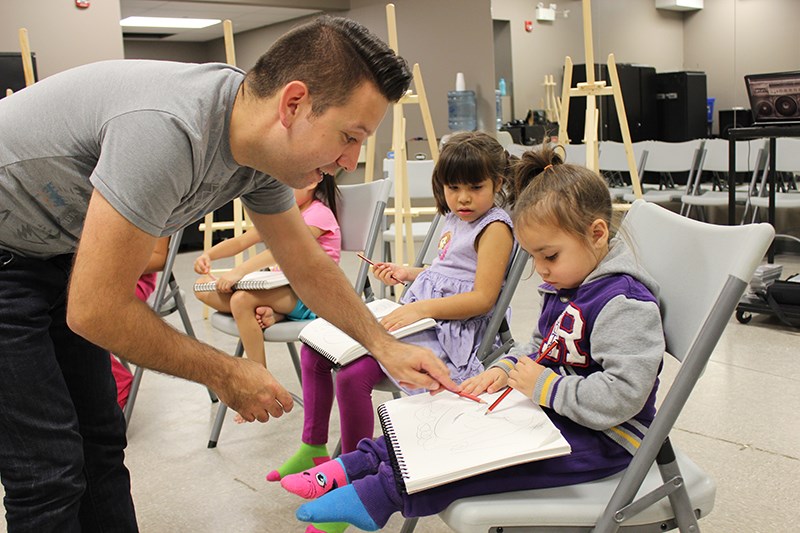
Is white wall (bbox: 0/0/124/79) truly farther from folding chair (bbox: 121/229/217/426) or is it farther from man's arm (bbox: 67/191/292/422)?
man's arm (bbox: 67/191/292/422)

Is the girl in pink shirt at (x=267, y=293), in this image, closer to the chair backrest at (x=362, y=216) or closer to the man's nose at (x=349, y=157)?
the chair backrest at (x=362, y=216)

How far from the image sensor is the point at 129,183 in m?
1.06

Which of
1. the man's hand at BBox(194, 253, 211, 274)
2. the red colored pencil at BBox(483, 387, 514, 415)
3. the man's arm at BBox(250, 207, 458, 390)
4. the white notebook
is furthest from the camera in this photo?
the man's hand at BBox(194, 253, 211, 274)

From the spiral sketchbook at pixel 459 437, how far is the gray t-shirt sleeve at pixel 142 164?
51 cm

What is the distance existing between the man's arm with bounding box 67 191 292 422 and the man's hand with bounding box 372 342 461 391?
0.29 meters

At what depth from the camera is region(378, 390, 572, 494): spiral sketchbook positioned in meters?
1.14

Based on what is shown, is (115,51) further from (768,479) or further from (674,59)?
(768,479)

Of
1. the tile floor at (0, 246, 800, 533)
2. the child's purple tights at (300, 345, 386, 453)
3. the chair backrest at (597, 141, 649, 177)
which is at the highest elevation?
the chair backrest at (597, 141, 649, 177)

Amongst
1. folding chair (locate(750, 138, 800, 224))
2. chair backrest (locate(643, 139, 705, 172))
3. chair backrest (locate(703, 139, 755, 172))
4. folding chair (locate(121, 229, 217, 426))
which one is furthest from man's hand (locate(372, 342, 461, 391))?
chair backrest (locate(643, 139, 705, 172))

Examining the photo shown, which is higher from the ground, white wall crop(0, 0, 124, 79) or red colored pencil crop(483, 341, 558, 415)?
white wall crop(0, 0, 124, 79)

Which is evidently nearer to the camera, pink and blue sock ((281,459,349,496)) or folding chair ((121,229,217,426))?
pink and blue sock ((281,459,349,496))

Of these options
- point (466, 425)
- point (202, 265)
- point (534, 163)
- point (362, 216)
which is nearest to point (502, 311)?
point (534, 163)

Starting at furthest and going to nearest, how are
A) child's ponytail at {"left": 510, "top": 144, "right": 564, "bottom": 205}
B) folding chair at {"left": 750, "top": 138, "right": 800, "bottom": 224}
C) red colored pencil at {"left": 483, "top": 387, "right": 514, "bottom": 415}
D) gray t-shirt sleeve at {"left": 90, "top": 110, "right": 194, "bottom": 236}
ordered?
folding chair at {"left": 750, "top": 138, "right": 800, "bottom": 224} < child's ponytail at {"left": 510, "top": 144, "right": 564, "bottom": 205} < red colored pencil at {"left": 483, "top": 387, "right": 514, "bottom": 415} < gray t-shirt sleeve at {"left": 90, "top": 110, "right": 194, "bottom": 236}

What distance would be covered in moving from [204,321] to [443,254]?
2541 mm
